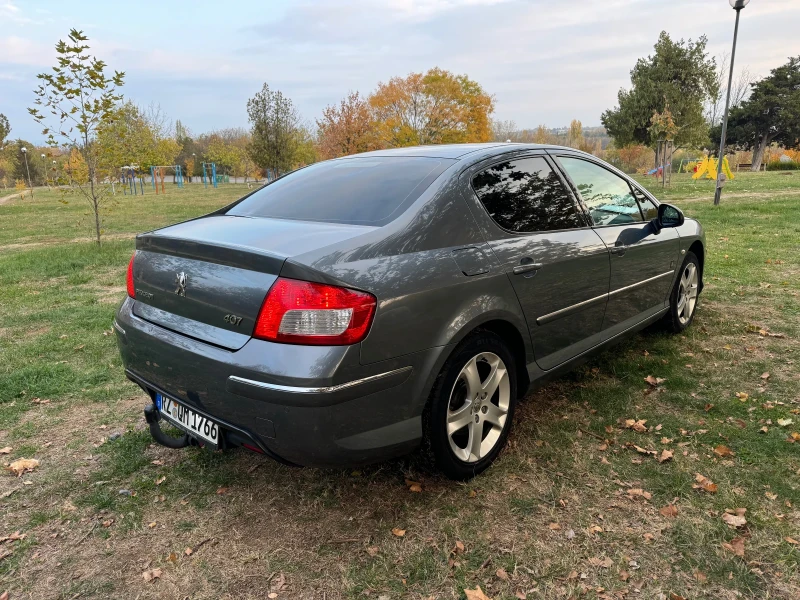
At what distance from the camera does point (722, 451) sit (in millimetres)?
2938

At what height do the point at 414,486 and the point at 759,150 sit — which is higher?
the point at 759,150

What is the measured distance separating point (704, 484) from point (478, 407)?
115 centimetres

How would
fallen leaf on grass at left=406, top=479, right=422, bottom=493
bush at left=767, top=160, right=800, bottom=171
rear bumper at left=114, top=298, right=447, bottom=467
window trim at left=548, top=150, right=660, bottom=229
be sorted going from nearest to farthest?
rear bumper at left=114, top=298, right=447, bottom=467 → fallen leaf on grass at left=406, top=479, right=422, bottom=493 → window trim at left=548, top=150, right=660, bottom=229 → bush at left=767, top=160, right=800, bottom=171

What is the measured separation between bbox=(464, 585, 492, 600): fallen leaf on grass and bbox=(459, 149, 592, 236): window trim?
1627mm

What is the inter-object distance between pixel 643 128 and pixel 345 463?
3468cm

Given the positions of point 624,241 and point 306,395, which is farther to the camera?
point 624,241

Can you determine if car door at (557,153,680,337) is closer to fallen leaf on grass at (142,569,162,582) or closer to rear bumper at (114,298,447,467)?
rear bumper at (114,298,447,467)

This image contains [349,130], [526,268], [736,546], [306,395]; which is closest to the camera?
[306,395]

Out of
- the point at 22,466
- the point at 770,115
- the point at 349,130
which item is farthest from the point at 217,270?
the point at 770,115

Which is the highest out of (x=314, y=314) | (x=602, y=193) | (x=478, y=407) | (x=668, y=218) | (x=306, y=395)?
(x=602, y=193)

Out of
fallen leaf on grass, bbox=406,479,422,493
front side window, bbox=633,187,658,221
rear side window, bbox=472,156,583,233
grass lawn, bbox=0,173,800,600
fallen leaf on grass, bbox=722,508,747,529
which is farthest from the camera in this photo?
front side window, bbox=633,187,658,221

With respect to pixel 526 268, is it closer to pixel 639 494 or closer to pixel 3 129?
pixel 639 494

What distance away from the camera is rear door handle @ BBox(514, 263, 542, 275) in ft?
9.04

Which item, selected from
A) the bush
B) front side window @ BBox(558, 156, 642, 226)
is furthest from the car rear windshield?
the bush
